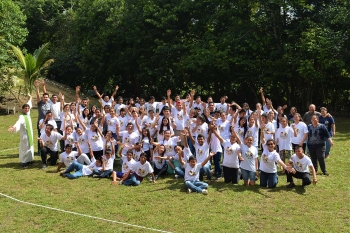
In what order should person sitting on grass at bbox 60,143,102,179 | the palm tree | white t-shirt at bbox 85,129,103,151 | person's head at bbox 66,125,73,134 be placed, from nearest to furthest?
person sitting on grass at bbox 60,143,102,179 < white t-shirt at bbox 85,129,103,151 < person's head at bbox 66,125,73,134 < the palm tree

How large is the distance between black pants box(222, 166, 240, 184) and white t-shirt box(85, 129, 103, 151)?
3312 millimetres

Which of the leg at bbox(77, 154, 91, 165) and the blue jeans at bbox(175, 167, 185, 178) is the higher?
the leg at bbox(77, 154, 91, 165)

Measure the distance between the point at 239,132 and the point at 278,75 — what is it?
10.5 metres

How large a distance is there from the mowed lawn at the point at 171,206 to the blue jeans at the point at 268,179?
0.48 feet

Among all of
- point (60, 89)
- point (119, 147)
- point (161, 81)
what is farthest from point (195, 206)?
point (60, 89)

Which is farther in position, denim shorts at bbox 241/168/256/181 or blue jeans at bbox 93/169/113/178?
blue jeans at bbox 93/169/113/178

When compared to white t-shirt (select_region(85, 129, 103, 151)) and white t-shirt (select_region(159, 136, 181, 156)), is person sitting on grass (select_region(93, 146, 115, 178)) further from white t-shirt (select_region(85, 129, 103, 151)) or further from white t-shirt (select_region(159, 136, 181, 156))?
white t-shirt (select_region(159, 136, 181, 156))

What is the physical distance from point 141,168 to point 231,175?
200 cm

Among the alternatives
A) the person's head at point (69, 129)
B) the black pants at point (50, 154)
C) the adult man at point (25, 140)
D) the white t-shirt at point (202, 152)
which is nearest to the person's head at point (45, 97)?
the adult man at point (25, 140)

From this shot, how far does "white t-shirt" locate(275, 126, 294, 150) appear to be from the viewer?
9.21 metres

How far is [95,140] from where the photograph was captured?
9797mm

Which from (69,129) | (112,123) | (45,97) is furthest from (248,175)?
(45,97)

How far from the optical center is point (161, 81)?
982 inches

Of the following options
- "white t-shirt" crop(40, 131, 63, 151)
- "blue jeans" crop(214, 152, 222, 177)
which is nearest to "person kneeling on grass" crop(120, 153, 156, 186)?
"blue jeans" crop(214, 152, 222, 177)
